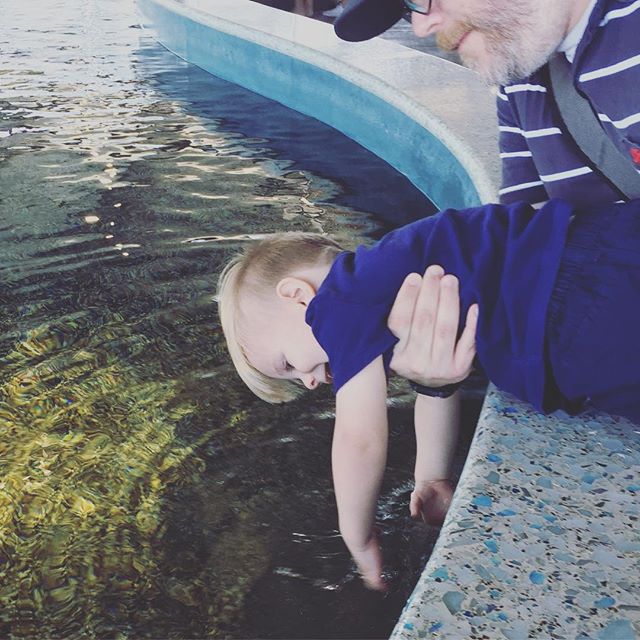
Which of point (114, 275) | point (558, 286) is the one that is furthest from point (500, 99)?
point (114, 275)

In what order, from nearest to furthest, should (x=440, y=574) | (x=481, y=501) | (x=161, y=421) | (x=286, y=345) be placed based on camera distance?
(x=440, y=574)
(x=481, y=501)
(x=286, y=345)
(x=161, y=421)

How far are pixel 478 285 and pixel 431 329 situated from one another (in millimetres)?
124

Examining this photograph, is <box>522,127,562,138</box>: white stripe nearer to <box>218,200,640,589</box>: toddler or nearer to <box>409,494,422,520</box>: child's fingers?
<box>218,200,640,589</box>: toddler

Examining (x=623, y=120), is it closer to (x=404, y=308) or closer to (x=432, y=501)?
(x=404, y=308)

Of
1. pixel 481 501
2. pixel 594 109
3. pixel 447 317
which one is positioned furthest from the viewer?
pixel 594 109

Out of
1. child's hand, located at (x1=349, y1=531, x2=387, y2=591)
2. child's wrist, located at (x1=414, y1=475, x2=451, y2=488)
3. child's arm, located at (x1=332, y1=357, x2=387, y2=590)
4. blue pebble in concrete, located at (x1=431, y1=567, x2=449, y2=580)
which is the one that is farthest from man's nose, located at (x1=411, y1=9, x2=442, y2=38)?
blue pebble in concrete, located at (x1=431, y1=567, x2=449, y2=580)

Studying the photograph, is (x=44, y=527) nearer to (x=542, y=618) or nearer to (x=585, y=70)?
(x=542, y=618)

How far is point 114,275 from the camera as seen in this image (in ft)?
10.9

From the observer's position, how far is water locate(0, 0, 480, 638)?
1722 mm

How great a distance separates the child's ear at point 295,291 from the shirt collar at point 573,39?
742mm

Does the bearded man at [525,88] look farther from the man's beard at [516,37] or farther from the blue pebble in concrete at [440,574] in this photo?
the blue pebble in concrete at [440,574]

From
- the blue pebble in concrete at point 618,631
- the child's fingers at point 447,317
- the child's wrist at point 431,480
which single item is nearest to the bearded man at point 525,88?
the child's fingers at point 447,317

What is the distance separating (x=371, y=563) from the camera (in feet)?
5.71

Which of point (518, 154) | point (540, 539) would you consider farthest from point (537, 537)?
point (518, 154)
